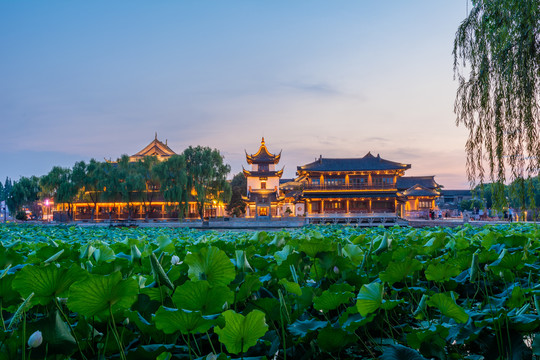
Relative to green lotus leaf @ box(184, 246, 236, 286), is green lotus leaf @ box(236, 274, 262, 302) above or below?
below

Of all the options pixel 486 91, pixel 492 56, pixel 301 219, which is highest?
pixel 492 56

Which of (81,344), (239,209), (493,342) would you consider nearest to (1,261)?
(81,344)

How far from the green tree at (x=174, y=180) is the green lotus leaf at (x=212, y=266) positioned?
28.0 m

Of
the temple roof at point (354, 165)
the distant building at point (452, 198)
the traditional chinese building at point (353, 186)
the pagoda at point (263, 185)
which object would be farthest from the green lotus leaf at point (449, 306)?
the distant building at point (452, 198)

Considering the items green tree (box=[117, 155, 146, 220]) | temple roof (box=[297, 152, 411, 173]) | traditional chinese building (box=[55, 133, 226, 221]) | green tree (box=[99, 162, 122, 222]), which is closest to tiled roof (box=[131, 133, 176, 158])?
traditional chinese building (box=[55, 133, 226, 221])

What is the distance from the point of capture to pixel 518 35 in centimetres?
407

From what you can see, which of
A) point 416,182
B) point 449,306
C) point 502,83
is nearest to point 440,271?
point 449,306

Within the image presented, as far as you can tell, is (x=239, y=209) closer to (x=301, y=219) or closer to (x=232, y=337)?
(x=301, y=219)

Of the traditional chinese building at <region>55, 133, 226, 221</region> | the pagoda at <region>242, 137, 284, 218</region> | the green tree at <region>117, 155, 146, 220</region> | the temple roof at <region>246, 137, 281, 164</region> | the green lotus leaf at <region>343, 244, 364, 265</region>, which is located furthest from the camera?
the temple roof at <region>246, 137, 281, 164</region>

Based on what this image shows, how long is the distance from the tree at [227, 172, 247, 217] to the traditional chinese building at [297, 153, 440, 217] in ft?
39.9

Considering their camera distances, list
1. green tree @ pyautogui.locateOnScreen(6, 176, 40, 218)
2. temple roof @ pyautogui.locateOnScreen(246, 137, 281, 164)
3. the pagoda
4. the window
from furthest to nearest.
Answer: temple roof @ pyautogui.locateOnScreen(246, 137, 281, 164) < the pagoda < green tree @ pyautogui.locateOnScreen(6, 176, 40, 218) < the window

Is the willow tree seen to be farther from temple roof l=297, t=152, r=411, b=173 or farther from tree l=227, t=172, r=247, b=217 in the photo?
tree l=227, t=172, r=247, b=217

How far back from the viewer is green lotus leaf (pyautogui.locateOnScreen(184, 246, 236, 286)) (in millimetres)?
906

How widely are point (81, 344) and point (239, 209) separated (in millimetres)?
44701
